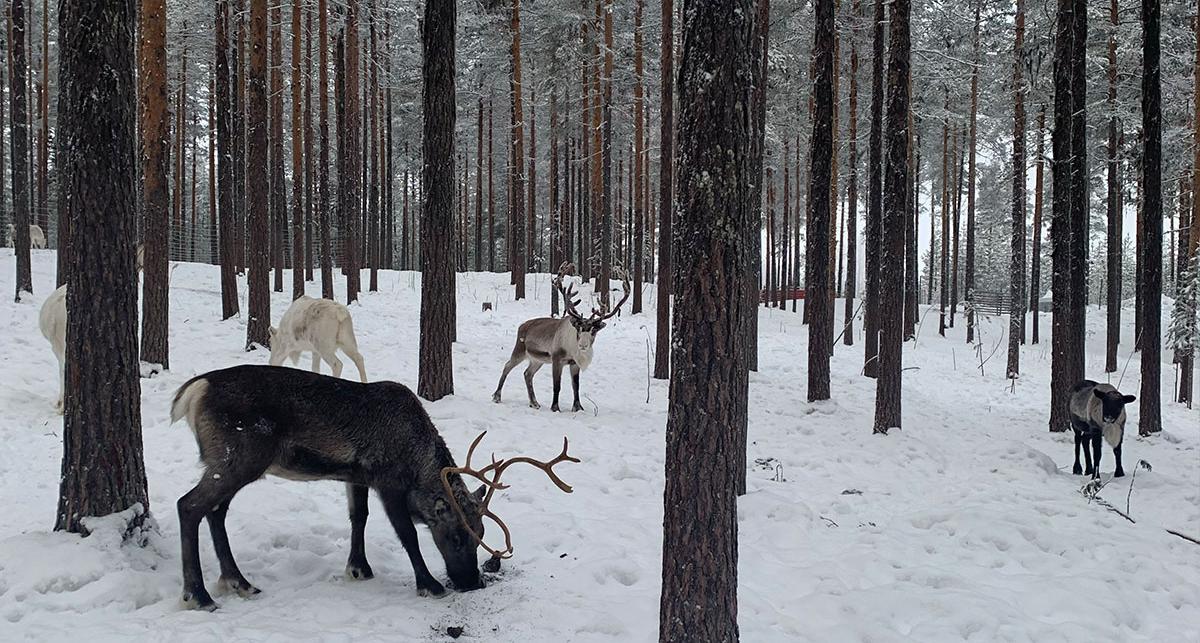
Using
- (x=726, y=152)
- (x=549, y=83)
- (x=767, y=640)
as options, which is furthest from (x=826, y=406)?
(x=549, y=83)

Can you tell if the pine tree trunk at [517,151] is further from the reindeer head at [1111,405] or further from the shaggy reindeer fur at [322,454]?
the shaggy reindeer fur at [322,454]

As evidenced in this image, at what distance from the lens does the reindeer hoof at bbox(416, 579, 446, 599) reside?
4.34 meters

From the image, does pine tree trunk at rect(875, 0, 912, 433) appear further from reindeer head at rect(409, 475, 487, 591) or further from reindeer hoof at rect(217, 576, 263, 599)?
reindeer hoof at rect(217, 576, 263, 599)

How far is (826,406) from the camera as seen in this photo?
1164 cm

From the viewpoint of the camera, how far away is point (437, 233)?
9484 mm

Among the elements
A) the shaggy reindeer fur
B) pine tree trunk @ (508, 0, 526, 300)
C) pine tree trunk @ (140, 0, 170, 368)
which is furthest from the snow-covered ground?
pine tree trunk @ (508, 0, 526, 300)

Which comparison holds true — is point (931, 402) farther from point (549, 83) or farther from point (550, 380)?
point (549, 83)

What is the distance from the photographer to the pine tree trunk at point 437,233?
9.27 meters

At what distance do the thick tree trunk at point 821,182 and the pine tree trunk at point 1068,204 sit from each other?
3.38 m

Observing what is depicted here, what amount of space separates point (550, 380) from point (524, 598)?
29.6 feet

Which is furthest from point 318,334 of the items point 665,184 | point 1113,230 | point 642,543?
point 1113,230

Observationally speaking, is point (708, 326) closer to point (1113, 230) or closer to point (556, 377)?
point (556, 377)

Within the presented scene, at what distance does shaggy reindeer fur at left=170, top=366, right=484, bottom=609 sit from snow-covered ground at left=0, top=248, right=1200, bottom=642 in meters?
0.23

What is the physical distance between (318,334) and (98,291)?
5528 mm
